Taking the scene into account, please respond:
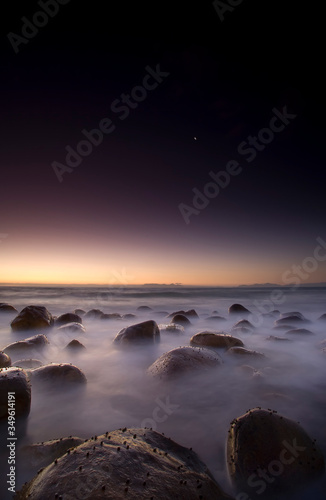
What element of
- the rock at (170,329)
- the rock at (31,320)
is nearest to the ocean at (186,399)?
the rock at (170,329)

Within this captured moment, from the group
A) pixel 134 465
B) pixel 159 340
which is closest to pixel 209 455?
pixel 134 465

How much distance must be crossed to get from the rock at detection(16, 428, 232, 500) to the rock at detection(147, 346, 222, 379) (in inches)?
109

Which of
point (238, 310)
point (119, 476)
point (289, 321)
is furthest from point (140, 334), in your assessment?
point (238, 310)

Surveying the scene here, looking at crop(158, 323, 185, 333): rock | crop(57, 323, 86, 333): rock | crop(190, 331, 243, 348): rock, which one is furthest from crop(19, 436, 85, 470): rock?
crop(57, 323, 86, 333): rock

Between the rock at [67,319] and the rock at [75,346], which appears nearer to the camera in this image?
the rock at [75,346]

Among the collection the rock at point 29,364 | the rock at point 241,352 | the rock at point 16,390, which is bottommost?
the rock at point 29,364

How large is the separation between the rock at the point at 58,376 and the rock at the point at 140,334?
117 inches

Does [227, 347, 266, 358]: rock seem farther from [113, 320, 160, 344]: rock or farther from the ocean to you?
[113, 320, 160, 344]: rock

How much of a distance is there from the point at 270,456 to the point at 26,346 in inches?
260

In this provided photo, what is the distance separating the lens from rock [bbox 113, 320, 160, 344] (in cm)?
816

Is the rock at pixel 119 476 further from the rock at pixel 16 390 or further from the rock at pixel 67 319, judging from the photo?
the rock at pixel 67 319

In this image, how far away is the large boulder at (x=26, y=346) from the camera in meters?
6.97

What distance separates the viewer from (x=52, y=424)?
12.8 feet

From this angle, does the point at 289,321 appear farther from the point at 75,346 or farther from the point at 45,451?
the point at 45,451
